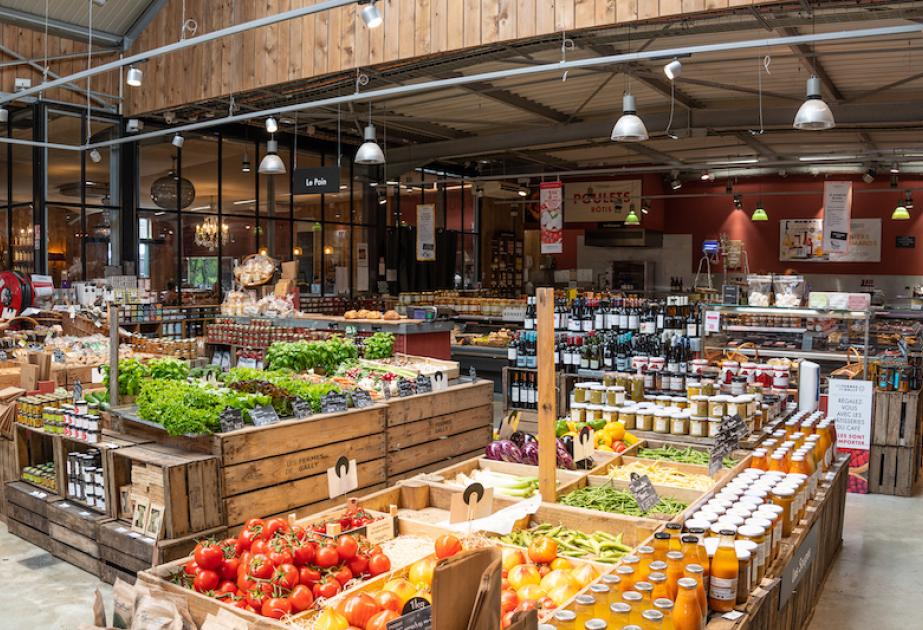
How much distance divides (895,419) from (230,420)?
5.48 meters

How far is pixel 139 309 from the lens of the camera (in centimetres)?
1236

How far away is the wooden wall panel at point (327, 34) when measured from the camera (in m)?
7.48

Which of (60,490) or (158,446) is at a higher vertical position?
(158,446)

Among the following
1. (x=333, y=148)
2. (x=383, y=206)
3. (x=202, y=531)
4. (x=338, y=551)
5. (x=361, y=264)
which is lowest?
(x=202, y=531)

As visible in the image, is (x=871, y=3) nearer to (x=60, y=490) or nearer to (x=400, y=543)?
(x=400, y=543)

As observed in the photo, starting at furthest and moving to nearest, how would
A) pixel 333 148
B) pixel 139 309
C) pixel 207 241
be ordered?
pixel 333 148 → pixel 207 241 → pixel 139 309

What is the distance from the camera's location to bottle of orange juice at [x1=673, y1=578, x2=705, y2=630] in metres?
2.37

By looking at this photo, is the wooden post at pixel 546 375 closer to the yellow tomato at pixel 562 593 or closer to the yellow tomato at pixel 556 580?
the yellow tomato at pixel 556 580

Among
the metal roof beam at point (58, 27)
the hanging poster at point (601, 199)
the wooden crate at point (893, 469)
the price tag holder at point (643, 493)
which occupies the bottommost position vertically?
the wooden crate at point (893, 469)

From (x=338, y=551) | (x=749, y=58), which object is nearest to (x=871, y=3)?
(x=749, y=58)

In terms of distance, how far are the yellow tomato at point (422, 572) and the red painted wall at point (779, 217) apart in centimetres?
1702

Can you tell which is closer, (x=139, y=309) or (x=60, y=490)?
(x=60, y=490)

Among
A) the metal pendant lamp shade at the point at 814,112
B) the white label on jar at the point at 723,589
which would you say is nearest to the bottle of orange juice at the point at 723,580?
the white label on jar at the point at 723,589

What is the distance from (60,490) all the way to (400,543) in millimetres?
3019
